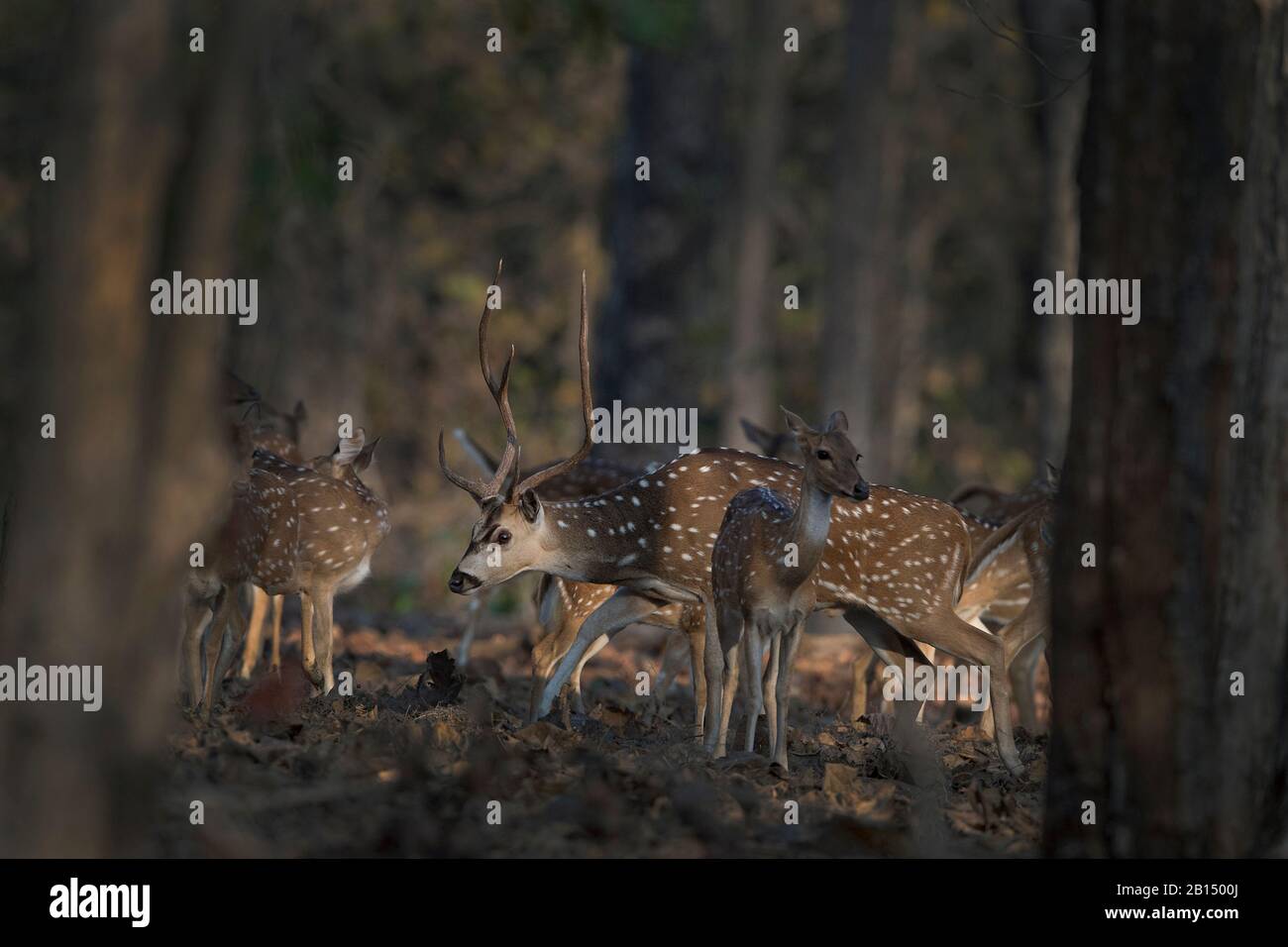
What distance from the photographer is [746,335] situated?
61.4ft

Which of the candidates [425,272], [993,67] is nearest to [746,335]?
[425,272]

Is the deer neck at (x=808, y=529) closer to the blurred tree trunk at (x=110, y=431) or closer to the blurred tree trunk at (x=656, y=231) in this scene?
the blurred tree trunk at (x=110, y=431)

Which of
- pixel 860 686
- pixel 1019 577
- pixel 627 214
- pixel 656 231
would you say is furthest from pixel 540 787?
pixel 627 214

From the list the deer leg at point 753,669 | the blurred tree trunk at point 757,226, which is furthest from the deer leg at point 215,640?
the blurred tree trunk at point 757,226

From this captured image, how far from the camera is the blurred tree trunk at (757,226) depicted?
18.6 m

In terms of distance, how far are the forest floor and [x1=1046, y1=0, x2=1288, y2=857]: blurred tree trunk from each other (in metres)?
1.07

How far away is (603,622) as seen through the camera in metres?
10.1

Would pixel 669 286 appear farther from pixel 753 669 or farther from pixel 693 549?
pixel 753 669

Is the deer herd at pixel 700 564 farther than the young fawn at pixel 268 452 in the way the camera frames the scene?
No

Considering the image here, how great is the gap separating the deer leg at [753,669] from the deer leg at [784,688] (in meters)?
0.11

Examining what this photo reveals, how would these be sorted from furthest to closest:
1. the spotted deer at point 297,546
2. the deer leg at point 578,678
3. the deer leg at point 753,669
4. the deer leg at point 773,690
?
the deer leg at point 578,678 < the spotted deer at point 297,546 < the deer leg at point 753,669 < the deer leg at point 773,690

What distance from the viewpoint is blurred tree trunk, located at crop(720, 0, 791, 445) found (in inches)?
732

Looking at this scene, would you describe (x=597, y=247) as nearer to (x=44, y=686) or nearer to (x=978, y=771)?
(x=978, y=771)

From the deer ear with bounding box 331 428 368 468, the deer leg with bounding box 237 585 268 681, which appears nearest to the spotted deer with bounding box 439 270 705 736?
the deer ear with bounding box 331 428 368 468
